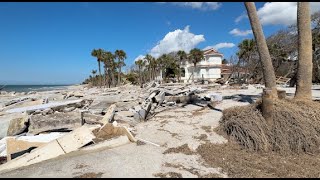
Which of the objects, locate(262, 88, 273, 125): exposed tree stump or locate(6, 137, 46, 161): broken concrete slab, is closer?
locate(6, 137, 46, 161): broken concrete slab


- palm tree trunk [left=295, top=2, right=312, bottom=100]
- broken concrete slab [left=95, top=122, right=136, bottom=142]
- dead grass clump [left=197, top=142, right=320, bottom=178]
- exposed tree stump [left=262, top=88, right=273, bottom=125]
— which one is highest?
palm tree trunk [left=295, top=2, right=312, bottom=100]

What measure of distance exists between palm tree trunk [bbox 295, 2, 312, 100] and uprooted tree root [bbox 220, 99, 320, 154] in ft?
2.65

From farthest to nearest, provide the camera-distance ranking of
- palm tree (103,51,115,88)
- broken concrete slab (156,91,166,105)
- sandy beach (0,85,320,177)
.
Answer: palm tree (103,51,115,88) < broken concrete slab (156,91,166,105) < sandy beach (0,85,320,177)

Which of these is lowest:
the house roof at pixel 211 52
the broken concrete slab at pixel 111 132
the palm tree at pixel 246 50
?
the broken concrete slab at pixel 111 132

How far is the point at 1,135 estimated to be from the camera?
9086 millimetres

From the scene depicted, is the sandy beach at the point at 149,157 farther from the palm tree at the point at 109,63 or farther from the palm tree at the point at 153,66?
the palm tree at the point at 153,66

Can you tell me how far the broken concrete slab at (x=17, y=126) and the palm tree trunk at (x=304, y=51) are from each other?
8512 mm

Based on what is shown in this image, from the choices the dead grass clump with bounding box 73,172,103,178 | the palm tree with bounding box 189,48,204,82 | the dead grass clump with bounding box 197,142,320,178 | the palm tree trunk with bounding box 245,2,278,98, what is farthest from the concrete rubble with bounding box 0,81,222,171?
the palm tree with bounding box 189,48,204,82

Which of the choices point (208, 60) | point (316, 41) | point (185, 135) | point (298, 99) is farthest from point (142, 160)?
point (208, 60)

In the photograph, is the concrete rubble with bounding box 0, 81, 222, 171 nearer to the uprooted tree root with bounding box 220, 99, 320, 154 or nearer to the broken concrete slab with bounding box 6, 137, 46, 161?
the broken concrete slab with bounding box 6, 137, 46, 161

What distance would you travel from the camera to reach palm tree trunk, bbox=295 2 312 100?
8570mm

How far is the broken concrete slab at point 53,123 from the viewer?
9.23 meters

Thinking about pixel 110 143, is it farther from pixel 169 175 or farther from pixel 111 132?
pixel 169 175

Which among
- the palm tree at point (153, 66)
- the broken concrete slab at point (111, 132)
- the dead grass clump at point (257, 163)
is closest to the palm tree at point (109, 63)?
the palm tree at point (153, 66)
